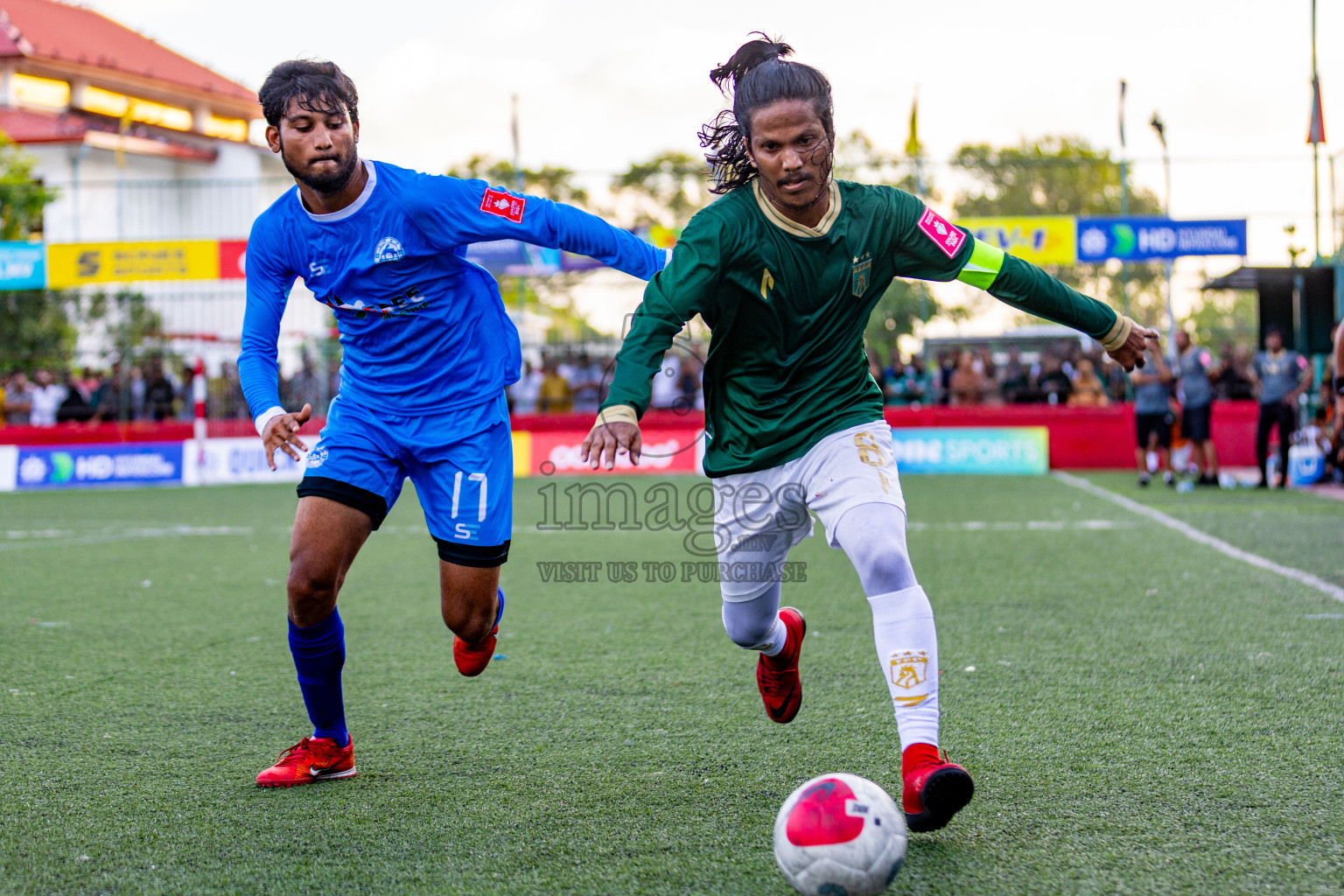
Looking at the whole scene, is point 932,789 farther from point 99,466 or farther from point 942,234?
point 99,466

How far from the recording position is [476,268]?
426cm

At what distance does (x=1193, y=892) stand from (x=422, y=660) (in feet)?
12.2

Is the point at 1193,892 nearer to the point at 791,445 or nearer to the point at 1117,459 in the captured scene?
the point at 791,445

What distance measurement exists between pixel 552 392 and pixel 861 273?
16213 mm

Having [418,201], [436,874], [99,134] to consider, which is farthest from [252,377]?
[99,134]

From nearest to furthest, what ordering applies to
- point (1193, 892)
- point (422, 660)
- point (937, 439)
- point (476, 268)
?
point (1193, 892) < point (476, 268) < point (422, 660) < point (937, 439)

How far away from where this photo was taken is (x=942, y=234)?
3629 mm

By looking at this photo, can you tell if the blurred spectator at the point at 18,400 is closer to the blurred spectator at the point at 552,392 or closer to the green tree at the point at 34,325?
the green tree at the point at 34,325

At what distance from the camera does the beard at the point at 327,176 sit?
3775 mm

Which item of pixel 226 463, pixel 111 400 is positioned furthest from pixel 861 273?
pixel 111 400

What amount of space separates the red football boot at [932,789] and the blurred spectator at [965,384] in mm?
16547

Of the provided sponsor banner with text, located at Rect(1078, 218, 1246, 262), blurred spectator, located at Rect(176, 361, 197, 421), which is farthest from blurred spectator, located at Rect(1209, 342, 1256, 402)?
blurred spectator, located at Rect(176, 361, 197, 421)

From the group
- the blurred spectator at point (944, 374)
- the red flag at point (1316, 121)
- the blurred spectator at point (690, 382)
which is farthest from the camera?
the blurred spectator at point (944, 374)

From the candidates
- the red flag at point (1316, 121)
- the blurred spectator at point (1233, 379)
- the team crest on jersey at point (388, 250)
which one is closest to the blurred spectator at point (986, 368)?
the blurred spectator at point (1233, 379)
